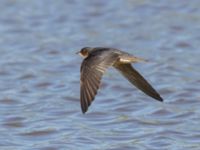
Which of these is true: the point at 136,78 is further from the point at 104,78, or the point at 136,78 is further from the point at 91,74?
the point at 104,78

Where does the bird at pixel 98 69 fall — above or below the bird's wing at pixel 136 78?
above

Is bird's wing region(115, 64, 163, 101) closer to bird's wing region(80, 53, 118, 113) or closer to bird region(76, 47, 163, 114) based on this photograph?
bird region(76, 47, 163, 114)

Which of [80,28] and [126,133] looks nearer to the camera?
[126,133]

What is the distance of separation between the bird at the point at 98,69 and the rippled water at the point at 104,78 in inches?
20.9

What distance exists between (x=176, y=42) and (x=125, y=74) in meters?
3.08

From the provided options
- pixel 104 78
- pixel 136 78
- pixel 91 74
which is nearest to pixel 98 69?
pixel 91 74

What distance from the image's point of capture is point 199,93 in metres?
8.16

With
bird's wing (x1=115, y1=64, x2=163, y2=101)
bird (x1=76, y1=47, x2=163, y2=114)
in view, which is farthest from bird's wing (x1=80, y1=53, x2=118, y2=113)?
bird's wing (x1=115, y1=64, x2=163, y2=101)

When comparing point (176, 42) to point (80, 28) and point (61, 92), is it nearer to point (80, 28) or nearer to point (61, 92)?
point (80, 28)

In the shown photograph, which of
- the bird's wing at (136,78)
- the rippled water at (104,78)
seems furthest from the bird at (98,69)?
the rippled water at (104,78)

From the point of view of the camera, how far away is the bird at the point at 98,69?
5.73 metres

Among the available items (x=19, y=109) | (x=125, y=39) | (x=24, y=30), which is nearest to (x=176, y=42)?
(x=125, y=39)

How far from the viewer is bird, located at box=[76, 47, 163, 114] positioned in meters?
5.73

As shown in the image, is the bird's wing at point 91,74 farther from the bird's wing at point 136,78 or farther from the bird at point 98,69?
the bird's wing at point 136,78
